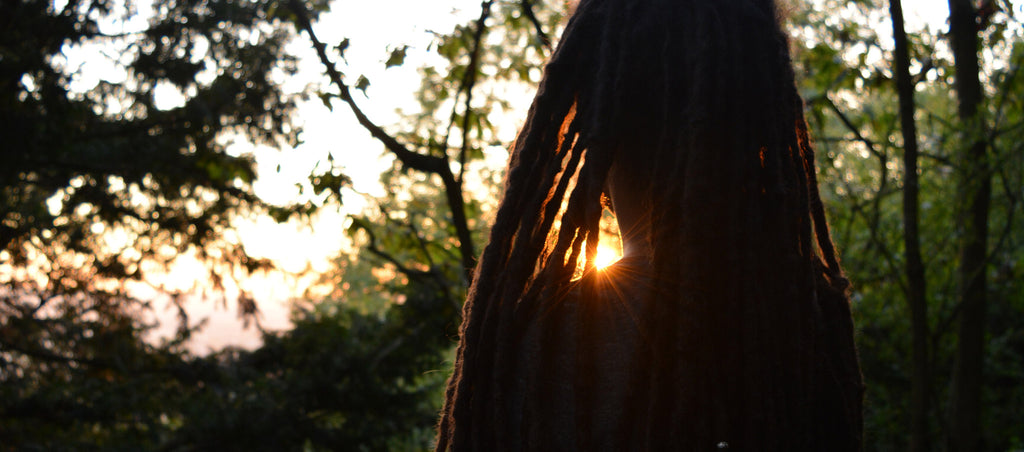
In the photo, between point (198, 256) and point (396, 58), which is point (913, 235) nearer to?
point (396, 58)

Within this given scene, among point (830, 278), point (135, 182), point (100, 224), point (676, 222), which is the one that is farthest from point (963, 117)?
point (100, 224)

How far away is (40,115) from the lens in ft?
21.8

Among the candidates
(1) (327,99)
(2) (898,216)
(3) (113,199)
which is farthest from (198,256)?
(2) (898,216)

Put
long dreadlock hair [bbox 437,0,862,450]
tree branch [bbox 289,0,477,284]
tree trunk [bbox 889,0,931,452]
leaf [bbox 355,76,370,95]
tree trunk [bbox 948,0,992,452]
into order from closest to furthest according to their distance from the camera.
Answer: long dreadlock hair [bbox 437,0,862,450] → tree trunk [bbox 889,0,931,452] → tree branch [bbox 289,0,477,284] → leaf [bbox 355,76,370,95] → tree trunk [bbox 948,0,992,452]

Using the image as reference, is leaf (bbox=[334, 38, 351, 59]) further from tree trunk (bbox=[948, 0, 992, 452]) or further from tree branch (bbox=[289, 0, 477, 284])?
tree trunk (bbox=[948, 0, 992, 452])

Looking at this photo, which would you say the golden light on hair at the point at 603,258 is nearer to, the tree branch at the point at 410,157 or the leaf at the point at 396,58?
the tree branch at the point at 410,157

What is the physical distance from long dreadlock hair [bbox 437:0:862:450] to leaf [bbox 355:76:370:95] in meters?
2.48

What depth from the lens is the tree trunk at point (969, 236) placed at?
392 centimetres

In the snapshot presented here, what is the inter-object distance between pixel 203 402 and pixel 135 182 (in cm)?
256

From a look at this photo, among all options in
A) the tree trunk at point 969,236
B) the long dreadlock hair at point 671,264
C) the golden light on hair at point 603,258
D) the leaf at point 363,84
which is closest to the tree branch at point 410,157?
the leaf at point 363,84

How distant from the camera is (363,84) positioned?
3.68m

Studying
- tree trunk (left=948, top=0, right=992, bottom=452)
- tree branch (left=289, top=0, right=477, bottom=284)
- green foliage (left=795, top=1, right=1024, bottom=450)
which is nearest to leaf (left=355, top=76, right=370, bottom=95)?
tree branch (left=289, top=0, right=477, bottom=284)

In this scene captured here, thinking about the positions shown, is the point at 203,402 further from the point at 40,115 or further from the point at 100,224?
the point at 40,115

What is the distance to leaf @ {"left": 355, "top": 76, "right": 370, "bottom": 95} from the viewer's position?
12.0ft
